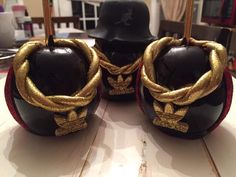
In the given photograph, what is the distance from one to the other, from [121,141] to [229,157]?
15cm

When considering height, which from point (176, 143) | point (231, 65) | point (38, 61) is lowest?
point (231, 65)

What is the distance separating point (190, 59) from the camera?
0.31 metres

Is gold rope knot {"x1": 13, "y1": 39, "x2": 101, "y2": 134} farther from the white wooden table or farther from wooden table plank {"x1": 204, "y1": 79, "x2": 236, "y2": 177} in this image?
wooden table plank {"x1": 204, "y1": 79, "x2": 236, "y2": 177}

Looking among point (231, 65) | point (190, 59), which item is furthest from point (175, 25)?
point (190, 59)

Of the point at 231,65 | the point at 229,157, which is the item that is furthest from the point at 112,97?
the point at 231,65

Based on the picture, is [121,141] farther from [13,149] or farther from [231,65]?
[231,65]

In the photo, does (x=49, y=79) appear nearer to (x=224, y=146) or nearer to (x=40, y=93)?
(x=40, y=93)

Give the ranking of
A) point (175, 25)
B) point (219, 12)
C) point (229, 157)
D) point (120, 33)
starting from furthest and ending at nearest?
point (219, 12)
point (175, 25)
point (120, 33)
point (229, 157)

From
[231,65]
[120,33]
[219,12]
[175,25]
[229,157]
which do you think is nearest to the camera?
[229,157]

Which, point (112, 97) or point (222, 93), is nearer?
point (222, 93)

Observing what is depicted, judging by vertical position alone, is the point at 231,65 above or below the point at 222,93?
below

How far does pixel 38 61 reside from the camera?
0.30 metres

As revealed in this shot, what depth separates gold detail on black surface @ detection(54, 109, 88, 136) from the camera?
31 centimetres

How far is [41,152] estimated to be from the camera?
0.31 metres
